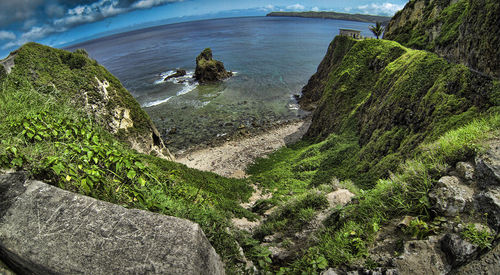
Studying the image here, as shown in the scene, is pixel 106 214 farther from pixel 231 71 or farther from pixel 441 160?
pixel 231 71

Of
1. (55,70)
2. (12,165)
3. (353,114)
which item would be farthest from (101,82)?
(353,114)

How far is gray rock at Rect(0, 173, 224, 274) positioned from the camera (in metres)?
2.75

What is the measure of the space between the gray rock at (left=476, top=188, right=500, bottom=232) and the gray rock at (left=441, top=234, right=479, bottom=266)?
1.68 feet

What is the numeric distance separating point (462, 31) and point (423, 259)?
52.4 feet

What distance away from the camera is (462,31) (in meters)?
13.2

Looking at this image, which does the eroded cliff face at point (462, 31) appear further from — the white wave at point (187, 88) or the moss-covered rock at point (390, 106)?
the white wave at point (187, 88)

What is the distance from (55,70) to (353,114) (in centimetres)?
2378

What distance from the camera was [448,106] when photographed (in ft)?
32.4

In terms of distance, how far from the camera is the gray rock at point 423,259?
3.43 m

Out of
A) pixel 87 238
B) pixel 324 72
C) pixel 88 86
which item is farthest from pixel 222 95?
pixel 87 238

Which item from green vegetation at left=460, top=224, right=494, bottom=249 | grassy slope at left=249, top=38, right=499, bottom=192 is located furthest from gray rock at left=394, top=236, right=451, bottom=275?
grassy slope at left=249, top=38, right=499, bottom=192

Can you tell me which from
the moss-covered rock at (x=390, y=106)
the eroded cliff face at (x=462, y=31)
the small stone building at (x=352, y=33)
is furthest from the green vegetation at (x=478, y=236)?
the small stone building at (x=352, y=33)

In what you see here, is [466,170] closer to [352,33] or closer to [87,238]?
[87,238]

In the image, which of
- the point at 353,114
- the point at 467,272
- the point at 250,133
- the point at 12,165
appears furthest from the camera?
the point at 250,133
